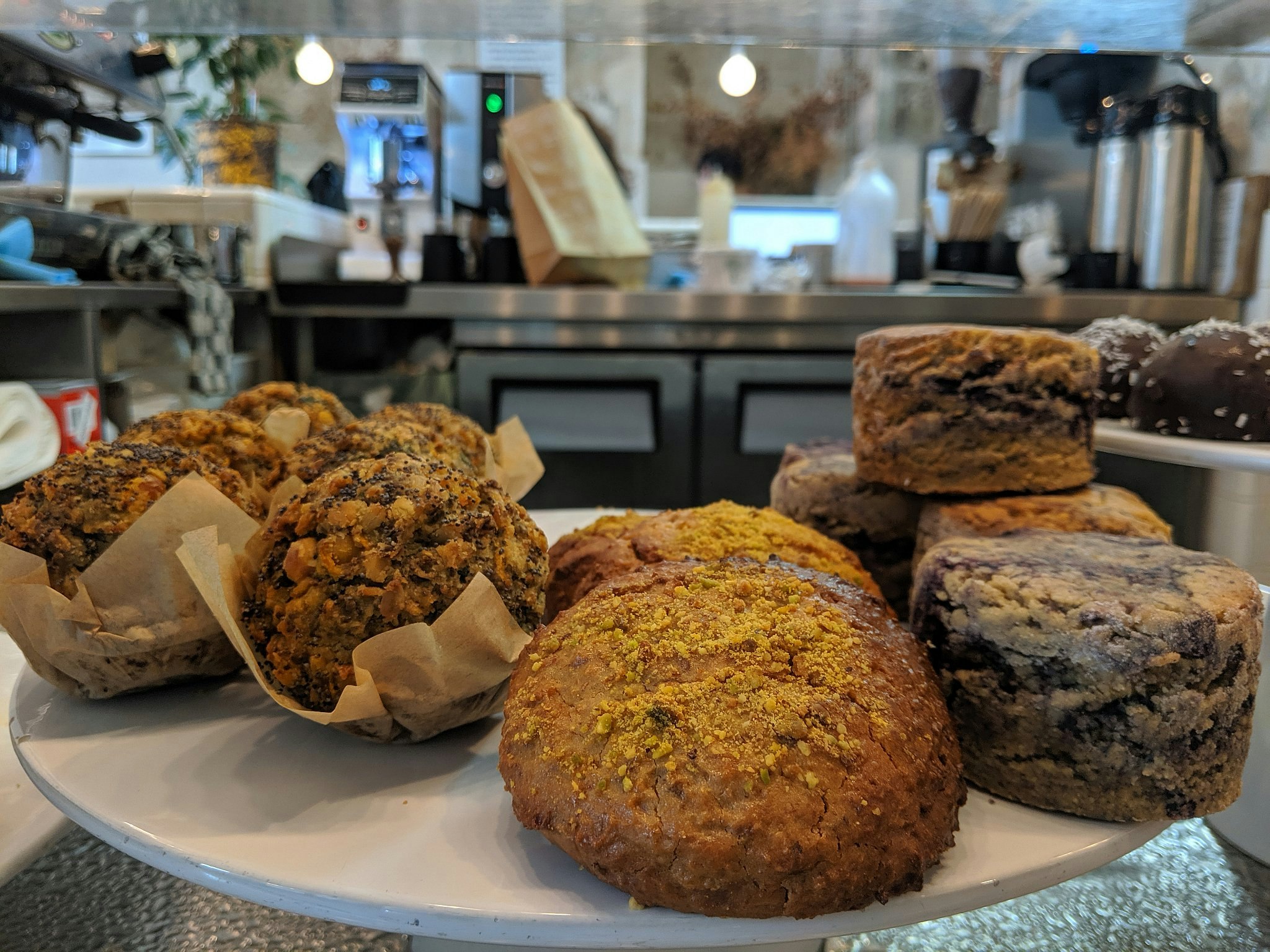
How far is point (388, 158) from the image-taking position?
291 centimetres

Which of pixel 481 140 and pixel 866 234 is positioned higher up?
pixel 481 140

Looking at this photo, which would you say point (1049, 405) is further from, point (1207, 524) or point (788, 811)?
point (1207, 524)

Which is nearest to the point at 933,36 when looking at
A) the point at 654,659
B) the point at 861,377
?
the point at 861,377

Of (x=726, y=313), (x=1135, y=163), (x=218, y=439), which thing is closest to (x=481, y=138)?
(x=726, y=313)

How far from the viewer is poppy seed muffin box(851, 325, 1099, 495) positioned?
37.1 inches

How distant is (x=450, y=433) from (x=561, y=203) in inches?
64.5

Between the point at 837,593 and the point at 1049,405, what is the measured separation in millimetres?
446

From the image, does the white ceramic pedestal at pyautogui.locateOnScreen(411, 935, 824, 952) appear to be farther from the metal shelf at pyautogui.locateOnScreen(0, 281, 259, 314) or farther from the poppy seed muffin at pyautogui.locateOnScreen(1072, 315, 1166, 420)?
the metal shelf at pyautogui.locateOnScreen(0, 281, 259, 314)

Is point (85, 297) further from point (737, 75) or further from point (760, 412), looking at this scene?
point (737, 75)

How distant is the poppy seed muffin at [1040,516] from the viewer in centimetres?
86

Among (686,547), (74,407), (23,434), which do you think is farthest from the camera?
(74,407)

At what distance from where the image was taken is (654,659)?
0.57m

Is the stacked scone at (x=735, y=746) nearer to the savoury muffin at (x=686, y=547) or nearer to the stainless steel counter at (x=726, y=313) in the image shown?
the savoury muffin at (x=686, y=547)

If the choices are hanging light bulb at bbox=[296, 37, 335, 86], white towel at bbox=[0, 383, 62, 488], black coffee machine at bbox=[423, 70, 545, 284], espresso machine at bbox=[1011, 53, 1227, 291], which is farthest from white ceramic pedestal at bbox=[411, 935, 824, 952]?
hanging light bulb at bbox=[296, 37, 335, 86]
